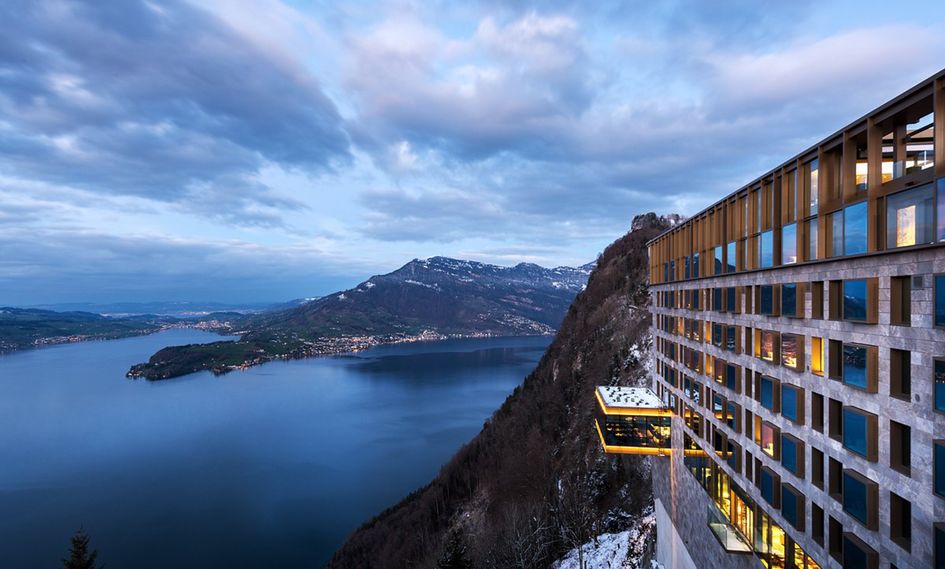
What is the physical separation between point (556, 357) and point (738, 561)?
89.4 m

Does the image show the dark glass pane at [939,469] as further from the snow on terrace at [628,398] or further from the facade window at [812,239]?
the snow on terrace at [628,398]

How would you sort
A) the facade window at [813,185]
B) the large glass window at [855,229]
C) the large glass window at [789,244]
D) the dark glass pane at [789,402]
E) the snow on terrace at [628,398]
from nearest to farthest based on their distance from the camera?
the large glass window at [855,229]
the facade window at [813,185]
the large glass window at [789,244]
the dark glass pane at [789,402]
the snow on terrace at [628,398]

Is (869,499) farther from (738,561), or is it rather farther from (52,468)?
(52,468)

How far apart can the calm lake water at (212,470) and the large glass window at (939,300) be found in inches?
3256

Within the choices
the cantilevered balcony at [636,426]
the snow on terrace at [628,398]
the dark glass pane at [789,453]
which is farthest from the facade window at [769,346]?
the snow on terrace at [628,398]

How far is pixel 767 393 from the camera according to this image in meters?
21.8

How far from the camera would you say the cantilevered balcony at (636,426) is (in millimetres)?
37844

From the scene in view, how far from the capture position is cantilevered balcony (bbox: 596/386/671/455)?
37844 millimetres

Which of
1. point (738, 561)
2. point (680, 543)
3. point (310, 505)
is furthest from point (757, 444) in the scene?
point (310, 505)

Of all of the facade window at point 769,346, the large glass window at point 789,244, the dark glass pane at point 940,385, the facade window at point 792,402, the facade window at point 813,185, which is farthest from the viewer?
the facade window at point 769,346

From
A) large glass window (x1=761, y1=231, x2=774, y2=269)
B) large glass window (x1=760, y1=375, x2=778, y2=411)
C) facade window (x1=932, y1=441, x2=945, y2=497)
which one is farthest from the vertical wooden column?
large glass window (x1=760, y1=375, x2=778, y2=411)

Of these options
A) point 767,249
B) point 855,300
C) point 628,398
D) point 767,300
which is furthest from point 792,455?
point 628,398

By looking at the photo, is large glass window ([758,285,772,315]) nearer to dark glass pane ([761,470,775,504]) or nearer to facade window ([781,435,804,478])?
facade window ([781,435,804,478])

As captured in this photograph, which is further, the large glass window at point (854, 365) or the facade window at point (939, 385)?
the large glass window at point (854, 365)
